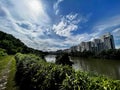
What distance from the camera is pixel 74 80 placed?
4172 mm

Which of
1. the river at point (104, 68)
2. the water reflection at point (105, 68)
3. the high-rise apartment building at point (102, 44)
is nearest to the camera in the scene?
the river at point (104, 68)

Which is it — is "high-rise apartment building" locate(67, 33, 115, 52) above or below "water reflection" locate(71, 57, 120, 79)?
above

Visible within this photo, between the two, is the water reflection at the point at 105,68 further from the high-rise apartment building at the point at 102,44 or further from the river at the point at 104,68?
the high-rise apartment building at the point at 102,44

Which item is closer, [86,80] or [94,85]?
[94,85]

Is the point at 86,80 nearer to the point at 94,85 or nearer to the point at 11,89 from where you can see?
the point at 94,85

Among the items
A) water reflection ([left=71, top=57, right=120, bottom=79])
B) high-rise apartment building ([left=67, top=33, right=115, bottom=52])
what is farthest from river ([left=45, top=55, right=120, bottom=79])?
high-rise apartment building ([left=67, top=33, right=115, bottom=52])

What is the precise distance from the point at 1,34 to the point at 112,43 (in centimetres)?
10870

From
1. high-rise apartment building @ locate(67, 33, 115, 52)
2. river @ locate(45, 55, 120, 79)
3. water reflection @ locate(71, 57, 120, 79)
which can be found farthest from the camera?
high-rise apartment building @ locate(67, 33, 115, 52)

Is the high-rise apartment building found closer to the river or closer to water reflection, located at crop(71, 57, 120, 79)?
the river

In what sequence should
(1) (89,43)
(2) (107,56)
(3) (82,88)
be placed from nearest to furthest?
(3) (82,88)
(2) (107,56)
(1) (89,43)

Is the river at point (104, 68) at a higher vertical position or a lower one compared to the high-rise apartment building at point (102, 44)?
lower

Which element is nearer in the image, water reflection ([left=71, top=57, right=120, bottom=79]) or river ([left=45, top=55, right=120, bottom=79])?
river ([left=45, top=55, right=120, bottom=79])

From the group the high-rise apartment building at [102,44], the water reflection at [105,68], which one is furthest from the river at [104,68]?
the high-rise apartment building at [102,44]

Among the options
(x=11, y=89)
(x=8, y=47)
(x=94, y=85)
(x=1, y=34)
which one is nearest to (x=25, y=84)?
(x=11, y=89)
